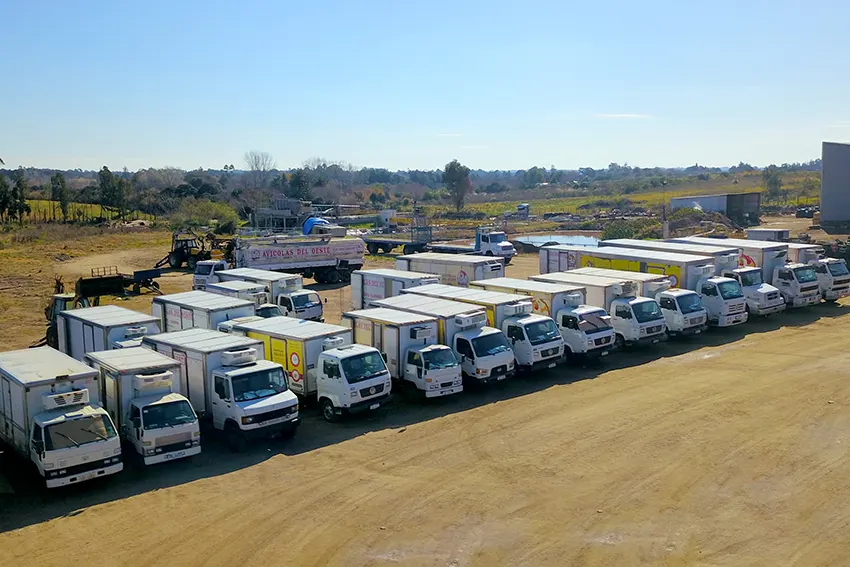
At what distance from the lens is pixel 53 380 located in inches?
611

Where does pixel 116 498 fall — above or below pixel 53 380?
below

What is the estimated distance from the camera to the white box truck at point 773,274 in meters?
32.0

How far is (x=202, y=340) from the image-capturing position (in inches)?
770

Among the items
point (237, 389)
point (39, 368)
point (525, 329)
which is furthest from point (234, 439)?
point (525, 329)

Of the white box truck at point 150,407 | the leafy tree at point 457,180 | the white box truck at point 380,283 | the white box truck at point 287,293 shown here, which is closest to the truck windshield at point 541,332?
the white box truck at point 380,283

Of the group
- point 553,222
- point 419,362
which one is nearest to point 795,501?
point 419,362

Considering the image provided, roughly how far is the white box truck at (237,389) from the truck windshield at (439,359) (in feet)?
13.5

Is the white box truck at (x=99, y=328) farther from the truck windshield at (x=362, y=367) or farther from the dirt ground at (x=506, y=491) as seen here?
the truck windshield at (x=362, y=367)

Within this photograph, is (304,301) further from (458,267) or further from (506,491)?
(506,491)

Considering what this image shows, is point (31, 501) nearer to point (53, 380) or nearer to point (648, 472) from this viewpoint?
point (53, 380)

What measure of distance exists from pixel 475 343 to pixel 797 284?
715 inches

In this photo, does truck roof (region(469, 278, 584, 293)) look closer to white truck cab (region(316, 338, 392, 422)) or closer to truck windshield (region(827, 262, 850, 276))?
white truck cab (region(316, 338, 392, 422))

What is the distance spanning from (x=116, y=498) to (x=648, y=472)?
34.3ft

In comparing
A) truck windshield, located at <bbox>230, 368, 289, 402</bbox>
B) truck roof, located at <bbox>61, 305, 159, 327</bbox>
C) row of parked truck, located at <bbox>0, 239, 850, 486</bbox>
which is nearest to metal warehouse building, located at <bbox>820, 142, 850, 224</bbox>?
row of parked truck, located at <bbox>0, 239, 850, 486</bbox>
